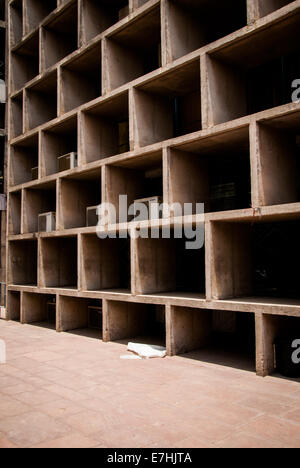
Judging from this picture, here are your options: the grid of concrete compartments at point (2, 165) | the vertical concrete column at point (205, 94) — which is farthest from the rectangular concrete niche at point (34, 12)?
the vertical concrete column at point (205, 94)

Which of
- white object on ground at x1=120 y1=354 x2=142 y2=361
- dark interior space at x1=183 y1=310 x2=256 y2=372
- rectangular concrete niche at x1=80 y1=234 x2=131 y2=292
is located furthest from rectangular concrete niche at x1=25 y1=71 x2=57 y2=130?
white object on ground at x1=120 y1=354 x2=142 y2=361

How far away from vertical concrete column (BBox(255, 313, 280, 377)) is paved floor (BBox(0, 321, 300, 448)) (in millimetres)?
259

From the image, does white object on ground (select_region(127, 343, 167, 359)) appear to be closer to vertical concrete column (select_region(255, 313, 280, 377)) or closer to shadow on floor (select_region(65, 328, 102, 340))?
shadow on floor (select_region(65, 328, 102, 340))

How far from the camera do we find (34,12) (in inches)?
680

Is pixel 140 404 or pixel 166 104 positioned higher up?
pixel 166 104

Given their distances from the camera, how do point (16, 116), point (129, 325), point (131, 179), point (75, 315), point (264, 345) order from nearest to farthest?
point (264, 345), point (129, 325), point (131, 179), point (75, 315), point (16, 116)

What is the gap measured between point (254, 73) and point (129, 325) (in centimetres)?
825

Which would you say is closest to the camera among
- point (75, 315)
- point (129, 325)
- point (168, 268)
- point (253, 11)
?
point (253, 11)

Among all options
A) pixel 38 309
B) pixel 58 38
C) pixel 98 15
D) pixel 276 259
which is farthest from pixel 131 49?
pixel 38 309

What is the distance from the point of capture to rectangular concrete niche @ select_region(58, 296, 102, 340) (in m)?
14.2

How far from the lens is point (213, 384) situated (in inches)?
307

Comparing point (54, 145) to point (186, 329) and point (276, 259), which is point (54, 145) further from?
point (276, 259)

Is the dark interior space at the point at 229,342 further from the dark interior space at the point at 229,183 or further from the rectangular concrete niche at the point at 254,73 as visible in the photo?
the rectangular concrete niche at the point at 254,73
